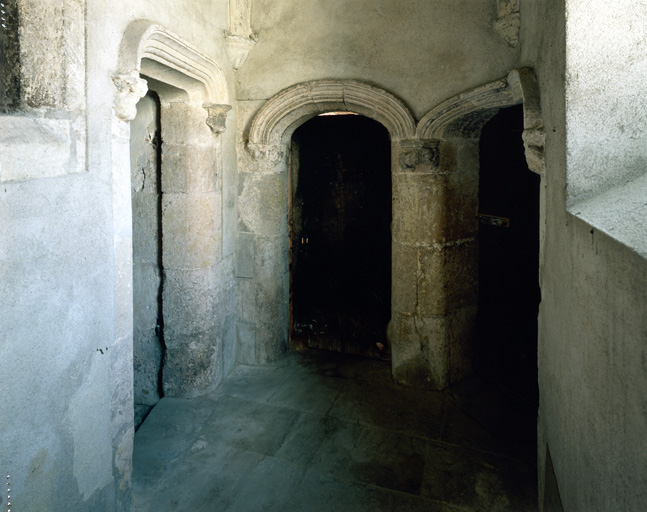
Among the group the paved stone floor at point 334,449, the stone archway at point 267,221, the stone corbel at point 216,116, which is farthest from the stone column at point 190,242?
the stone archway at point 267,221

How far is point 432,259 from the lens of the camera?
379 cm

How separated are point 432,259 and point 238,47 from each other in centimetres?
235

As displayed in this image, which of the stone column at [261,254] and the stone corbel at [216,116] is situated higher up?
the stone corbel at [216,116]

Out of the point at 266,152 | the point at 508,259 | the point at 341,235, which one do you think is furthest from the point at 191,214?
the point at 508,259

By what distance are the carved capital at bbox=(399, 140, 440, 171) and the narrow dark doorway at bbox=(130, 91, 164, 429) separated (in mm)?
1922

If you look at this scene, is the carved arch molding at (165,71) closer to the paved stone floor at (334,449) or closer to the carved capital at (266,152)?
the carved capital at (266,152)

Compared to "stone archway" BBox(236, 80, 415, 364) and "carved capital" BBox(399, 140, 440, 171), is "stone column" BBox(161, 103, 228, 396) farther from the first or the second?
"carved capital" BBox(399, 140, 440, 171)

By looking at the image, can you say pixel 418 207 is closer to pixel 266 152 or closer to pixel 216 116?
pixel 266 152

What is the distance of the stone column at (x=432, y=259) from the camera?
3.75 m

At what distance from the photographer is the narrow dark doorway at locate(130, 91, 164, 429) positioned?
3695mm

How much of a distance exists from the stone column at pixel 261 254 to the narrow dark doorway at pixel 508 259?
69.2 inches

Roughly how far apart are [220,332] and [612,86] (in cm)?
318

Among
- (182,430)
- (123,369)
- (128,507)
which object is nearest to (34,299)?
(123,369)

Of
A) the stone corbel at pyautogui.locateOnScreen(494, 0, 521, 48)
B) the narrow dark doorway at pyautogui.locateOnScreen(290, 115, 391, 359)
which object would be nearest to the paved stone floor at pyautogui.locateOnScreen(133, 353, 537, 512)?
the narrow dark doorway at pyautogui.locateOnScreen(290, 115, 391, 359)
